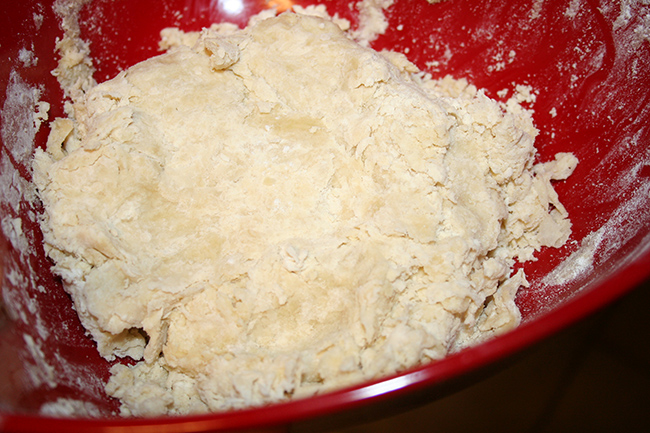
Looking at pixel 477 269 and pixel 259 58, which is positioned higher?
pixel 259 58

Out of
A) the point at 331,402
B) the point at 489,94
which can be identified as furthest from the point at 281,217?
the point at 489,94

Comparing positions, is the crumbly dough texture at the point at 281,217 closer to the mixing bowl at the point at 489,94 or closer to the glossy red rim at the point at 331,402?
the mixing bowl at the point at 489,94

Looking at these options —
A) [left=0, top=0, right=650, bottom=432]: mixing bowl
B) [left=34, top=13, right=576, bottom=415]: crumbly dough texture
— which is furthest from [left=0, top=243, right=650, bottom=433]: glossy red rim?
[left=34, top=13, right=576, bottom=415]: crumbly dough texture

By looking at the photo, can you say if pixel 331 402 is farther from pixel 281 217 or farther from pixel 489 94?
pixel 489 94

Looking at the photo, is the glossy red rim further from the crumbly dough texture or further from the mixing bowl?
the crumbly dough texture

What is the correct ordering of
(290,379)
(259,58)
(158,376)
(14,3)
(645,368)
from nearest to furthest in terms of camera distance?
(290,379) < (158,376) < (14,3) < (259,58) < (645,368)

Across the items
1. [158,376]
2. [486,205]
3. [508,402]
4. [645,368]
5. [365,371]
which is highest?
[486,205]

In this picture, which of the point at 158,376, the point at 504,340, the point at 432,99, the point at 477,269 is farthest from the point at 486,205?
the point at 158,376

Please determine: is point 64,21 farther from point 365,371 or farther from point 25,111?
point 365,371
